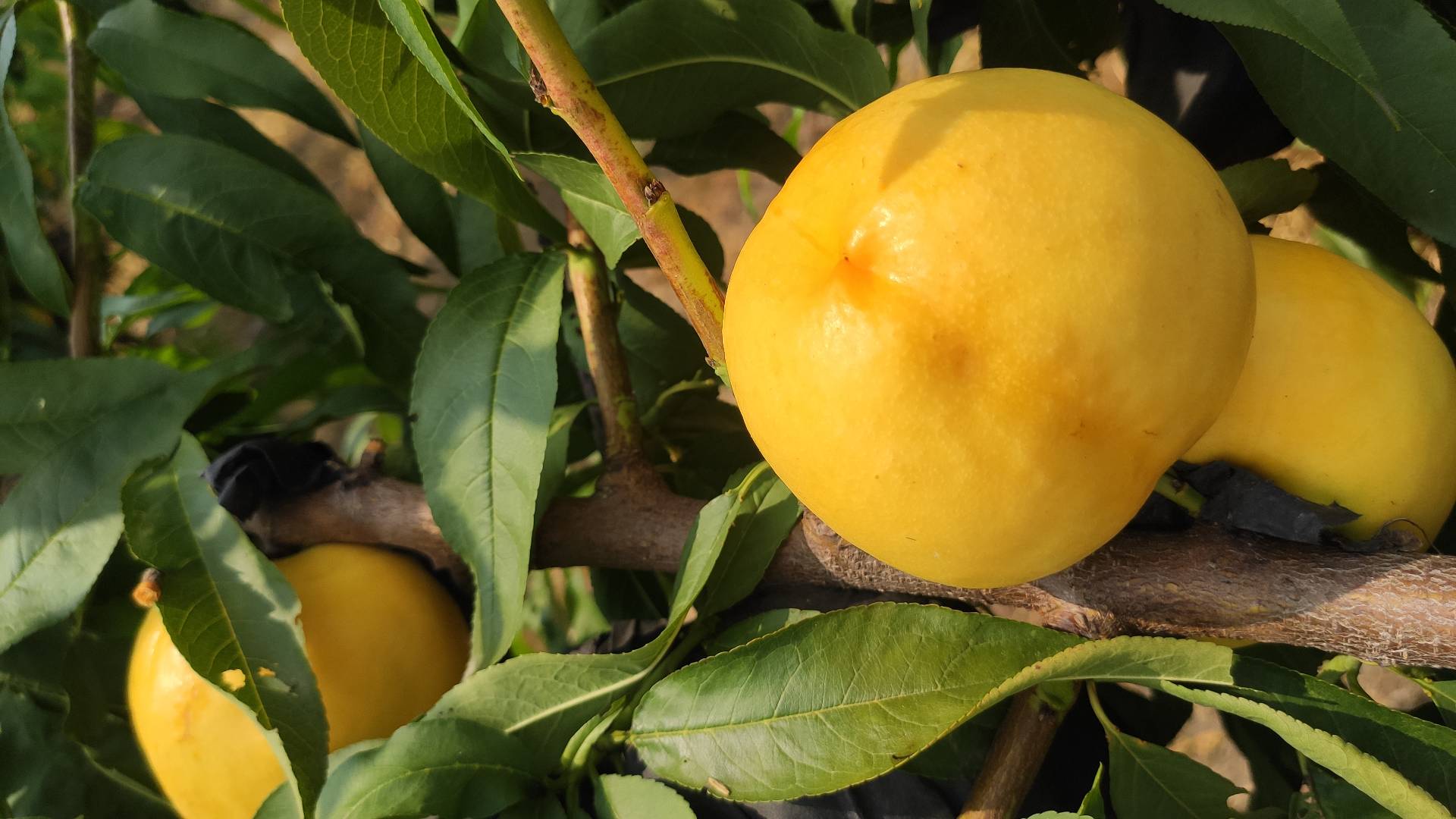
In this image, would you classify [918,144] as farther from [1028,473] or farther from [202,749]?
[202,749]

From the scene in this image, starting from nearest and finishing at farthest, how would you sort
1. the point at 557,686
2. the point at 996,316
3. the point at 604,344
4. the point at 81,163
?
the point at 996,316 → the point at 557,686 → the point at 604,344 → the point at 81,163

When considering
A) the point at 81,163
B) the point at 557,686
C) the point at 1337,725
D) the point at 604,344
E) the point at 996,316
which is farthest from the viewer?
the point at 81,163

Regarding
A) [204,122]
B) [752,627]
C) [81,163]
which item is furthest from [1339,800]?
[81,163]

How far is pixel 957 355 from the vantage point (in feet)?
1.08

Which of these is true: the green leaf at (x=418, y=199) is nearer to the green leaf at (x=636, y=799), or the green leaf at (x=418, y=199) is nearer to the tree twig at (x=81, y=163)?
the tree twig at (x=81, y=163)

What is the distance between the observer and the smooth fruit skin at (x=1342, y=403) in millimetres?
418

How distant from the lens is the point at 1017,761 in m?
0.52

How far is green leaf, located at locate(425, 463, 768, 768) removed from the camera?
0.55 meters

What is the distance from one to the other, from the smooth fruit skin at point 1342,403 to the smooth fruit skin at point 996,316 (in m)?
0.07

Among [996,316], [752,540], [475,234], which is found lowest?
[752,540]

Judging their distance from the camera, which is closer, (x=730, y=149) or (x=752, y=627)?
(x=752, y=627)

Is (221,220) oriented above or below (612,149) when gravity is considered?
below

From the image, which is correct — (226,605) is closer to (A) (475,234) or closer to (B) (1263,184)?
(A) (475,234)

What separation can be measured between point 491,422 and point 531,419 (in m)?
0.03
